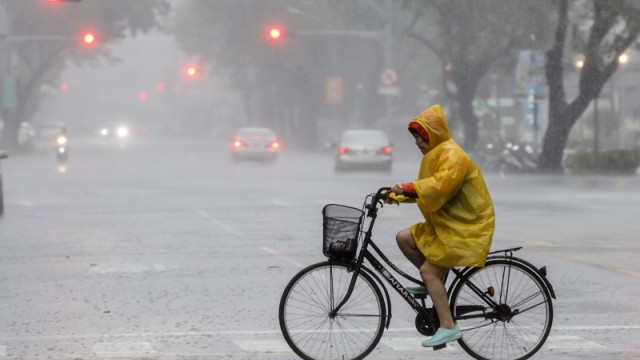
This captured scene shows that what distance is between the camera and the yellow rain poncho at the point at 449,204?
7.56 m

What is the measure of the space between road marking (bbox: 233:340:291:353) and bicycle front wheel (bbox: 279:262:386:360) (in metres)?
0.74

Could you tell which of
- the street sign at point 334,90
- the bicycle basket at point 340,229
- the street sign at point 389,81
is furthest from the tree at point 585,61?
the bicycle basket at point 340,229

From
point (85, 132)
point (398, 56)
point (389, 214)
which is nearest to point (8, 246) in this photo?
point (389, 214)

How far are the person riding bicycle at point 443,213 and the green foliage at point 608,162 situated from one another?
3142cm

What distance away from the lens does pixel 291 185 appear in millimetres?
32250

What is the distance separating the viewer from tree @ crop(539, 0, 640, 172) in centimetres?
3716

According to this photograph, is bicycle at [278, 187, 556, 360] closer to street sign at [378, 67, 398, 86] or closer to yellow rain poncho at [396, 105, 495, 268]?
yellow rain poncho at [396, 105, 495, 268]

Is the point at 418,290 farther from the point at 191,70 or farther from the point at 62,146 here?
the point at 191,70

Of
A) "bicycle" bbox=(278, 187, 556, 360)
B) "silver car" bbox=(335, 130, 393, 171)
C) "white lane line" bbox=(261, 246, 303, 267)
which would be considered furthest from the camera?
"silver car" bbox=(335, 130, 393, 171)

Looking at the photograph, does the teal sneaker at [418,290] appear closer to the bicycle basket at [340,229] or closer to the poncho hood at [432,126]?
the bicycle basket at [340,229]

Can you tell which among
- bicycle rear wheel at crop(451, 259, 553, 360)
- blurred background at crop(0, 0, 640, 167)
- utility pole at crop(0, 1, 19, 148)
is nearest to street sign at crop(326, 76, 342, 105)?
blurred background at crop(0, 0, 640, 167)

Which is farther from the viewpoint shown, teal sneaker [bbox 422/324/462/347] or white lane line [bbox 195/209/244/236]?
white lane line [bbox 195/209/244/236]

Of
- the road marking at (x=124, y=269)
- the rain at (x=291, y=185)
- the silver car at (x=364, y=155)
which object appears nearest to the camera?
the rain at (x=291, y=185)

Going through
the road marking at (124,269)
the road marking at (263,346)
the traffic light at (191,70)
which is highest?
the traffic light at (191,70)
